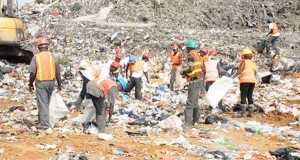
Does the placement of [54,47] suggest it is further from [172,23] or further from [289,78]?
[289,78]

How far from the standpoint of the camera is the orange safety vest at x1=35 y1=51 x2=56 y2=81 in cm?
689

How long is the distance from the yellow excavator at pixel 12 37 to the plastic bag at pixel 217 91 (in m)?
7.10

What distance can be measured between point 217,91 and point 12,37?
7.20m

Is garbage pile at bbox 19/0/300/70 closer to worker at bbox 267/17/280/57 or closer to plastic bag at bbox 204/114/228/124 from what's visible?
worker at bbox 267/17/280/57

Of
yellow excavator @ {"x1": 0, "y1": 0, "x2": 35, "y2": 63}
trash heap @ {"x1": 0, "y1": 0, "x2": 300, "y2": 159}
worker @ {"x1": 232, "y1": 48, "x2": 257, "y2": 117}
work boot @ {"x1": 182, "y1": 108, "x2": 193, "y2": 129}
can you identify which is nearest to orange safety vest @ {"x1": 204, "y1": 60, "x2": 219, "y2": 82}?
trash heap @ {"x1": 0, "y1": 0, "x2": 300, "y2": 159}

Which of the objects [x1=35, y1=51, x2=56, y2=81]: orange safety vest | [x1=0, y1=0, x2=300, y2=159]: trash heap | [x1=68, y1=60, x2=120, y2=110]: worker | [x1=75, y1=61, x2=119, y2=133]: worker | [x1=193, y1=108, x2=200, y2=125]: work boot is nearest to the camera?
[x1=0, y1=0, x2=300, y2=159]: trash heap

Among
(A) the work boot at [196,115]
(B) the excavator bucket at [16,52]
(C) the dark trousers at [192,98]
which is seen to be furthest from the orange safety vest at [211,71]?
(B) the excavator bucket at [16,52]

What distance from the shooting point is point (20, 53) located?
14719 mm

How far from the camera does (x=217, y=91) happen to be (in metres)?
8.70

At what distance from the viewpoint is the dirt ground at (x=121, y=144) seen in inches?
229

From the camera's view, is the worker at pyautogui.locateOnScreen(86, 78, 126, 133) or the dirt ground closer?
the dirt ground

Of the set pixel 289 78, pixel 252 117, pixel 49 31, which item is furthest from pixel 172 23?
pixel 252 117

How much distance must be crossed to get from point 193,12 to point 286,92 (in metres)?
14.8

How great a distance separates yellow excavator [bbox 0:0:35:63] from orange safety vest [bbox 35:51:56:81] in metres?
7.09
